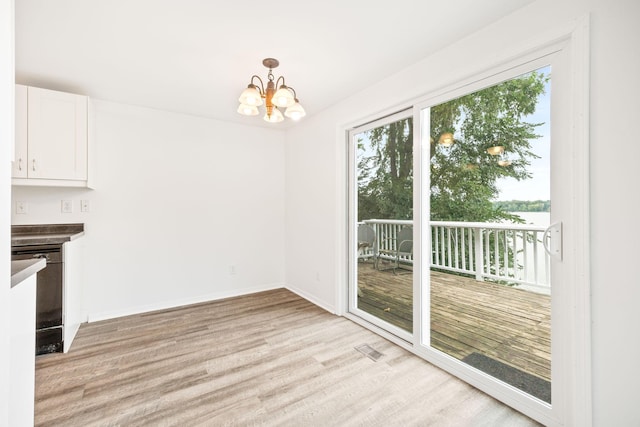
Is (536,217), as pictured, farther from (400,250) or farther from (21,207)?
(21,207)

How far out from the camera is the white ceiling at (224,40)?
5.74 feet

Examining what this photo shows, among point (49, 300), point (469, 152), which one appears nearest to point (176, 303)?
point (49, 300)

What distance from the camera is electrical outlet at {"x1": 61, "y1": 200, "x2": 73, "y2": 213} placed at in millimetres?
2986

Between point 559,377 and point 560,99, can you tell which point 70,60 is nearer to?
point 560,99

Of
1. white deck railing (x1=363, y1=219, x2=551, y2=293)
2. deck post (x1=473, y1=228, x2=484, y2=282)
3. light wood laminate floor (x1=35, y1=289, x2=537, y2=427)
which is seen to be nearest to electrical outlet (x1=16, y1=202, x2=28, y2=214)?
light wood laminate floor (x1=35, y1=289, x2=537, y2=427)

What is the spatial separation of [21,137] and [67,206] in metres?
0.78

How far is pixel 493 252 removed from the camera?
221cm

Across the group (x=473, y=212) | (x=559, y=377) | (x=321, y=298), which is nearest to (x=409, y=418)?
(x=559, y=377)

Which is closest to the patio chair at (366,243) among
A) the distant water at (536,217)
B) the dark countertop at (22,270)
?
the distant water at (536,217)

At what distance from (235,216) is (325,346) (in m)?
2.23

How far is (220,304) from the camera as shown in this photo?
361 centimetres

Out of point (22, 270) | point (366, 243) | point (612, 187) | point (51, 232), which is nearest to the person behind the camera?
point (22, 270)

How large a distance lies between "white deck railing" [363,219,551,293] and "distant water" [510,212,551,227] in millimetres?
34

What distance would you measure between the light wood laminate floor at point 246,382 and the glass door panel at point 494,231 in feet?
1.42
